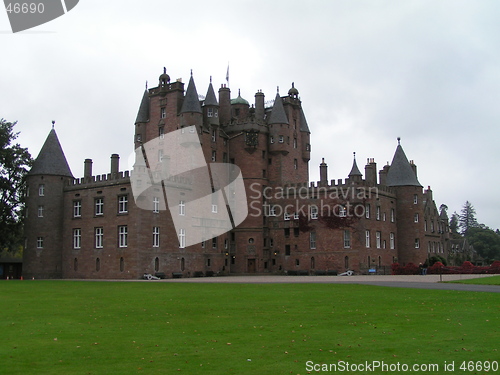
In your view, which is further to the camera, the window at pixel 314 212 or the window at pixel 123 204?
the window at pixel 314 212

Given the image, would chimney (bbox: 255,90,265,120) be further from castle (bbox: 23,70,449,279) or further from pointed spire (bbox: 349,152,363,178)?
pointed spire (bbox: 349,152,363,178)

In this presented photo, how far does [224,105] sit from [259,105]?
14.4ft

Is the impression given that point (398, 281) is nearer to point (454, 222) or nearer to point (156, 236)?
point (156, 236)

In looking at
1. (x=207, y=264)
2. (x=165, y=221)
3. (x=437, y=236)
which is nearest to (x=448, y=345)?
(x=165, y=221)

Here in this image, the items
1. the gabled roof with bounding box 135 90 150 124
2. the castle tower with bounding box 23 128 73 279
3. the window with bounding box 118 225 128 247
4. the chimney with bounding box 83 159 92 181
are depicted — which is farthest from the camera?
the gabled roof with bounding box 135 90 150 124

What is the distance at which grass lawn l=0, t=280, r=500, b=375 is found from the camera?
1109 centimetres

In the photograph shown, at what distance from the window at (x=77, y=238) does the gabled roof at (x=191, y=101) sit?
1730 cm

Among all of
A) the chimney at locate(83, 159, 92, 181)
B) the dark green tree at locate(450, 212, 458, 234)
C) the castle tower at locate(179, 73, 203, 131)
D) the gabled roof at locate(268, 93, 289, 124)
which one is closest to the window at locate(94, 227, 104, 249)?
the chimney at locate(83, 159, 92, 181)

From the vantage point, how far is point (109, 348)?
12.6m

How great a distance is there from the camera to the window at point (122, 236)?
54.0 m

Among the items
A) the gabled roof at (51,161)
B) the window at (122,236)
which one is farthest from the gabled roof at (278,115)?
the gabled roof at (51,161)

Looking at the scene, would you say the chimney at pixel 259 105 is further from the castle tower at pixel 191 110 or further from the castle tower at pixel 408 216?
the castle tower at pixel 408 216

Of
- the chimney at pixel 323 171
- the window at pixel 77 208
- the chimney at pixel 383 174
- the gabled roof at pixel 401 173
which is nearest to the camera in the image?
Result: the window at pixel 77 208

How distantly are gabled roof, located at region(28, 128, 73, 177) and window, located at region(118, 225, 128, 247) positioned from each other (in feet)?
35.9
